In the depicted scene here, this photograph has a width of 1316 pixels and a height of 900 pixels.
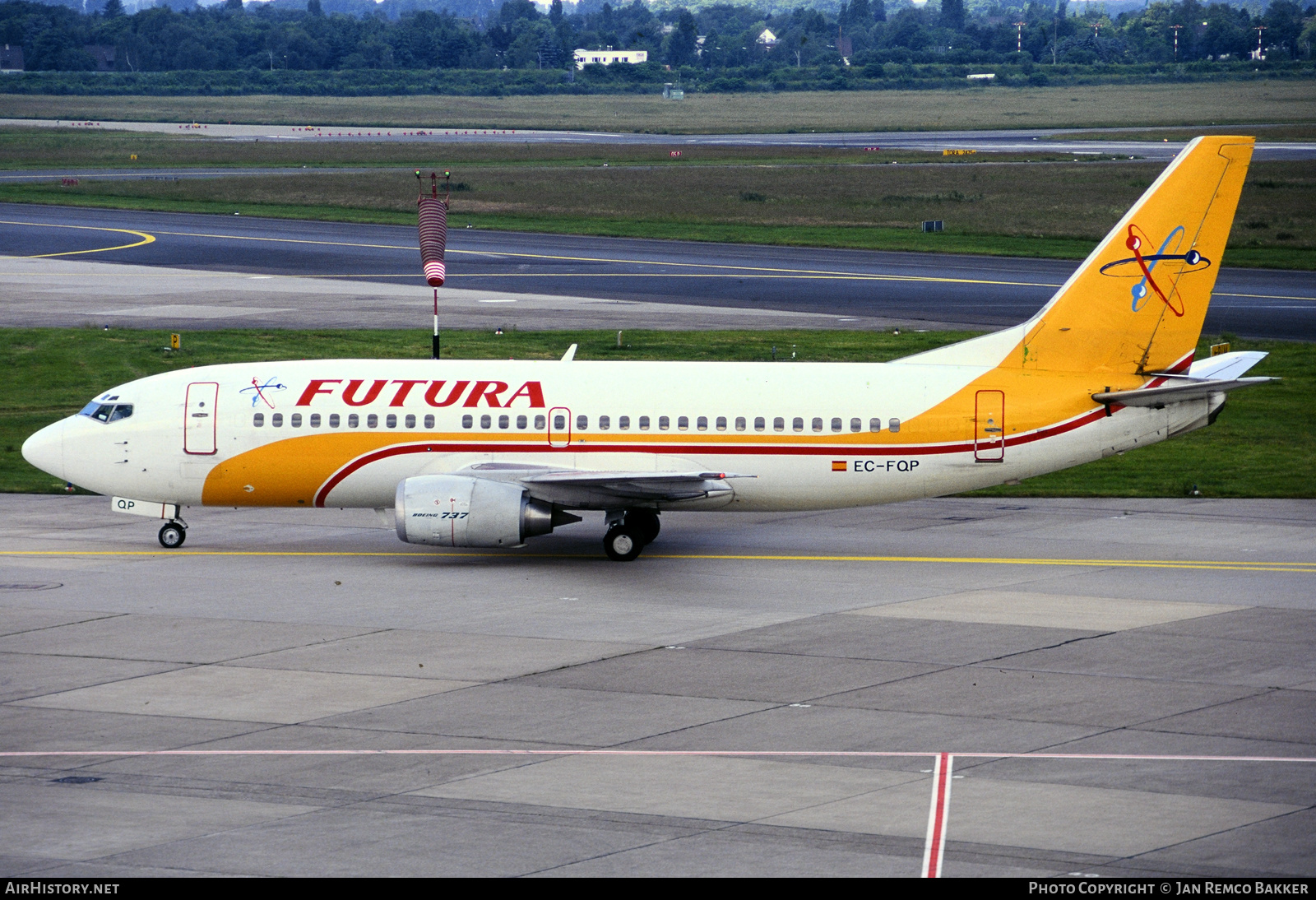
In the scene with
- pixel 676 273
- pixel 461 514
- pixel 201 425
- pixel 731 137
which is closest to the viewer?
pixel 461 514

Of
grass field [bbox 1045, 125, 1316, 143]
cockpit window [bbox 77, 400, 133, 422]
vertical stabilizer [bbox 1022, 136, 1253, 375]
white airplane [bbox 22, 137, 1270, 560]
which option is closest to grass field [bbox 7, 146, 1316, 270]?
grass field [bbox 1045, 125, 1316, 143]

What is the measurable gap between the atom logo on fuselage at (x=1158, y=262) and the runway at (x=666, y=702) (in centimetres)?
574

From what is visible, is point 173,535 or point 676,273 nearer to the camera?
point 173,535

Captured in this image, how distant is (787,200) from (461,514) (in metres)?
79.8

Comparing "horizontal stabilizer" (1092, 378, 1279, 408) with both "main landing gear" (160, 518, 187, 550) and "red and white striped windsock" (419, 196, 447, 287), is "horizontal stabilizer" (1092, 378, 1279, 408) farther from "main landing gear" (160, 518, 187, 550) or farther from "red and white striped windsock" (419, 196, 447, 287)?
"main landing gear" (160, 518, 187, 550)

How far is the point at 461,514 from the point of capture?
31.4 meters

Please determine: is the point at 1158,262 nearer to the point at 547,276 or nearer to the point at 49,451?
the point at 49,451

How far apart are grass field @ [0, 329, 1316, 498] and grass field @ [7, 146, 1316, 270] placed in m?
30.2

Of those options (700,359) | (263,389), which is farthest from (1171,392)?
(700,359)

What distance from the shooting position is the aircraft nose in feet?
113

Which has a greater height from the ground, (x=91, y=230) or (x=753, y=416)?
(x=91, y=230)

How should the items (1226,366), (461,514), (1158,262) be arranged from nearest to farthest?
(461,514)
(1158,262)
(1226,366)

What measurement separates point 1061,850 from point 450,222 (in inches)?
3384

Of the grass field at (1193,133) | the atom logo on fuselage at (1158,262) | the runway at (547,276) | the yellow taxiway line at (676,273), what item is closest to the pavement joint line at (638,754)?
the atom logo on fuselage at (1158,262)
